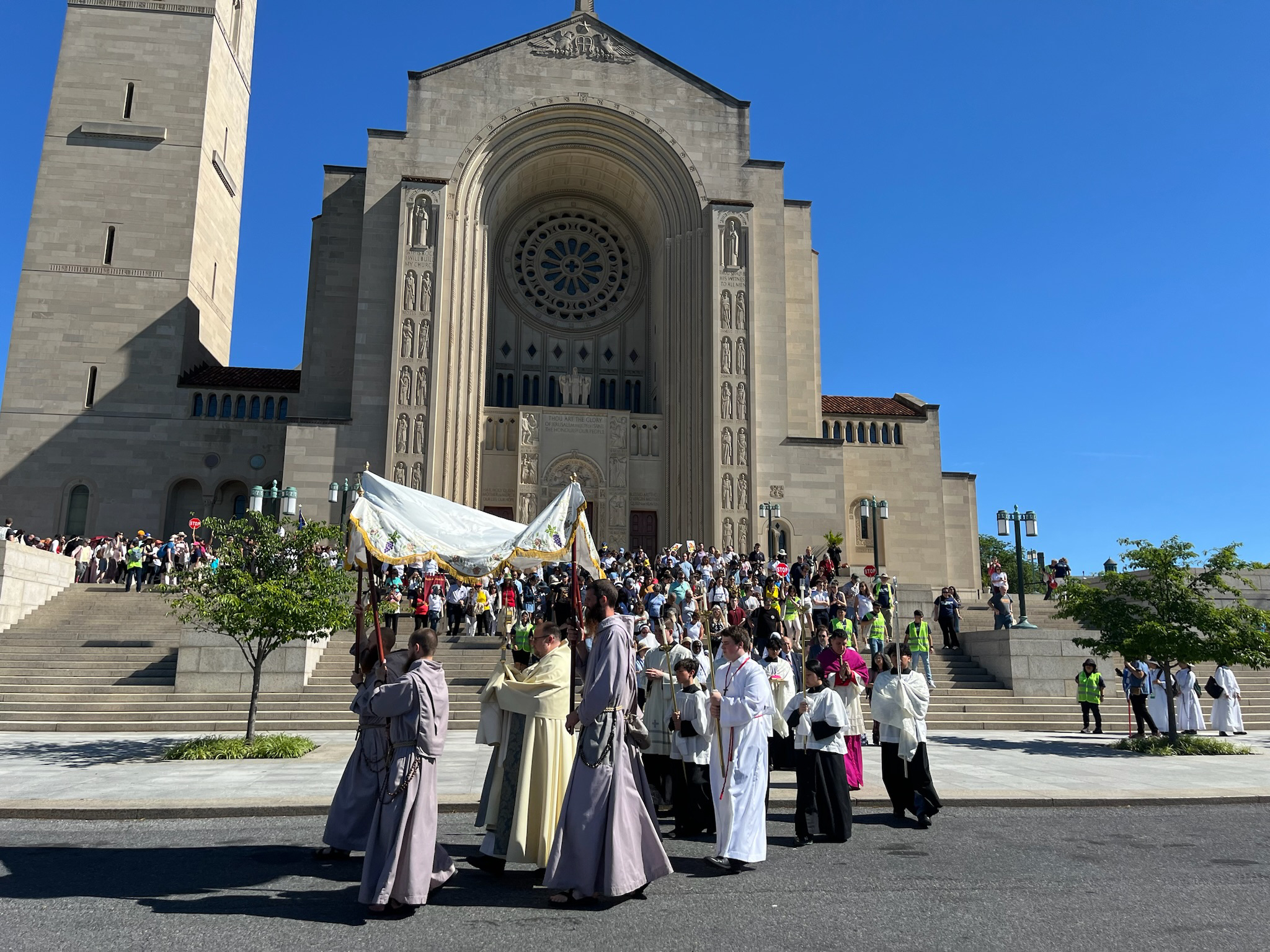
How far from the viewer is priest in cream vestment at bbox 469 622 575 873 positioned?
6.16 metres

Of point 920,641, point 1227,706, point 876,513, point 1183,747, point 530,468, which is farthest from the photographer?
point 530,468

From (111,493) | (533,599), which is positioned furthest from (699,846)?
(111,493)

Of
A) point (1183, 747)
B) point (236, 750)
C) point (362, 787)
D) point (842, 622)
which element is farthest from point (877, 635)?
point (362, 787)

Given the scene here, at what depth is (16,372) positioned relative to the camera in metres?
32.8

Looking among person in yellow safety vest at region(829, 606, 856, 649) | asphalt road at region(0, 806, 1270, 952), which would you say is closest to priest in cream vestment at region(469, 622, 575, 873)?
asphalt road at region(0, 806, 1270, 952)

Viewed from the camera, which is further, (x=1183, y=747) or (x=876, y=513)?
(x=876, y=513)

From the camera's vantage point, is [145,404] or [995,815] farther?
[145,404]

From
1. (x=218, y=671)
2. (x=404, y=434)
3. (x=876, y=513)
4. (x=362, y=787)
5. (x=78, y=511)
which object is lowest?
(x=362, y=787)

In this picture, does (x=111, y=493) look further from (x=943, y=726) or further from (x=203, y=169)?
(x=943, y=726)

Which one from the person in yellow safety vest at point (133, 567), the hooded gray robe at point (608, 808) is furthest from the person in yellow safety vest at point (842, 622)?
the person in yellow safety vest at point (133, 567)

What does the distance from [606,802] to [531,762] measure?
74 centimetres

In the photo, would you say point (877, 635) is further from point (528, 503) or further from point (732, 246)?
point (732, 246)

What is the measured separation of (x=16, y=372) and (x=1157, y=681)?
3639 cm

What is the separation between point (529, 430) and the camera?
112ft
